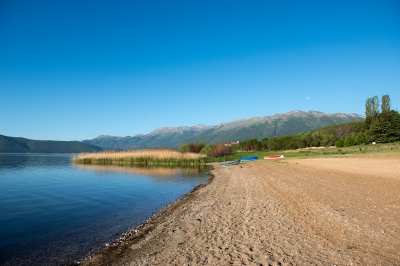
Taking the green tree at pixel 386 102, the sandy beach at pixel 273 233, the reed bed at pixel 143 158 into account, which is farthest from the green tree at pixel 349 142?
the sandy beach at pixel 273 233

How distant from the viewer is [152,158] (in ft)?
157

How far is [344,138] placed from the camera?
8269 centimetres

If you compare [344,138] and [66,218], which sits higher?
[344,138]

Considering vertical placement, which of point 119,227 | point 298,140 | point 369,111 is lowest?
point 119,227

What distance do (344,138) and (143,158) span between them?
6860 centimetres

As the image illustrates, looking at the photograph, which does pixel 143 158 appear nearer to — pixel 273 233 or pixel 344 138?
pixel 273 233

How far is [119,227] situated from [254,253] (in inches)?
256

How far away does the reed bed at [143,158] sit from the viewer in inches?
1886

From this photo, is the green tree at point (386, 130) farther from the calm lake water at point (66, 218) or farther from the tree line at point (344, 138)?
the calm lake water at point (66, 218)

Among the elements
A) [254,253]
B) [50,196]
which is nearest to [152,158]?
[50,196]

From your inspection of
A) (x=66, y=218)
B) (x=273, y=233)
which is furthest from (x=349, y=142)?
(x=66, y=218)

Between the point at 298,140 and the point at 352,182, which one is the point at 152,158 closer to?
the point at 352,182

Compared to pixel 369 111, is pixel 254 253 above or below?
below

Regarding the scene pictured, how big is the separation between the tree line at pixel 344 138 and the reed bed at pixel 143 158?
526 inches
